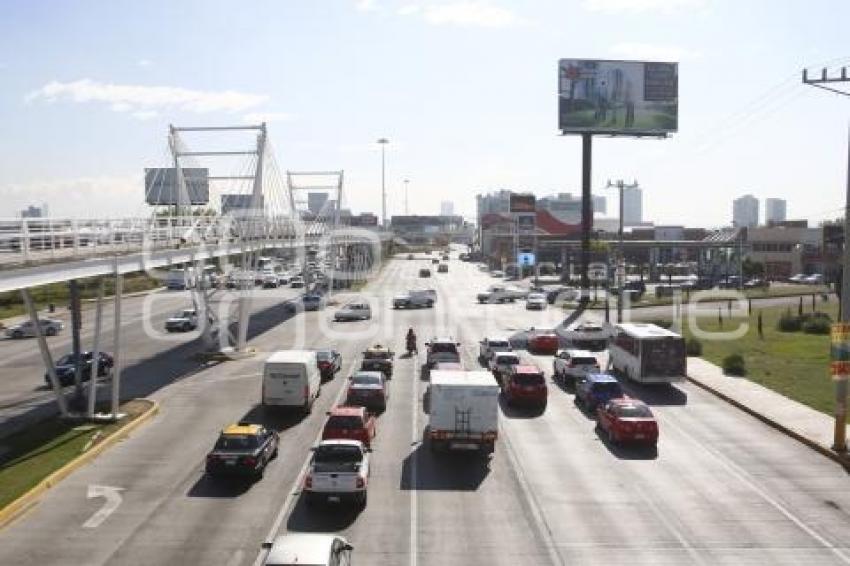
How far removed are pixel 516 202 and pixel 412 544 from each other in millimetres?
122709

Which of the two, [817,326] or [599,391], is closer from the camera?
[599,391]

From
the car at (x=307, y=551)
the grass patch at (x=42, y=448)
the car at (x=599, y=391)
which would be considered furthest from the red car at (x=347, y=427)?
the car at (x=307, y=551)

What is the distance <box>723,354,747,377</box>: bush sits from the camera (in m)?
39.1

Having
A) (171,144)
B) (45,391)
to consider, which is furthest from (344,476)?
(171,144)

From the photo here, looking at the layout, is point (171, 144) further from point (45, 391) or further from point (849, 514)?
point (849, 514)

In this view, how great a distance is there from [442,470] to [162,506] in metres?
7.64

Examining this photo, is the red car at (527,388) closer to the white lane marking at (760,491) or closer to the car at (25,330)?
the white lane marking at (760,491)

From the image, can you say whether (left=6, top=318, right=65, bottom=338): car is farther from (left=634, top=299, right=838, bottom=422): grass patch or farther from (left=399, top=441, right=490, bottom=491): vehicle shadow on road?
(left=634, top=299, right=838, bottom=422): grass patch

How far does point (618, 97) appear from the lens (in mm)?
79812

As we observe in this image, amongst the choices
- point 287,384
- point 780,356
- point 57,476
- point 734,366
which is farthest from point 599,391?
point 57,476

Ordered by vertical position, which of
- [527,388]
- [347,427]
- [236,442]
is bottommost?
[527,388]

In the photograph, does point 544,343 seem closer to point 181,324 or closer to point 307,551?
point 181,324

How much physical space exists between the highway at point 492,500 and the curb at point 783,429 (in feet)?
0.94

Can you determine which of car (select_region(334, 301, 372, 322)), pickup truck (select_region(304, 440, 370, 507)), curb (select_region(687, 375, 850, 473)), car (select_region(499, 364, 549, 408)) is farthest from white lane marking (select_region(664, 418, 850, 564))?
car (select_region(334, 301, 372, 322))
